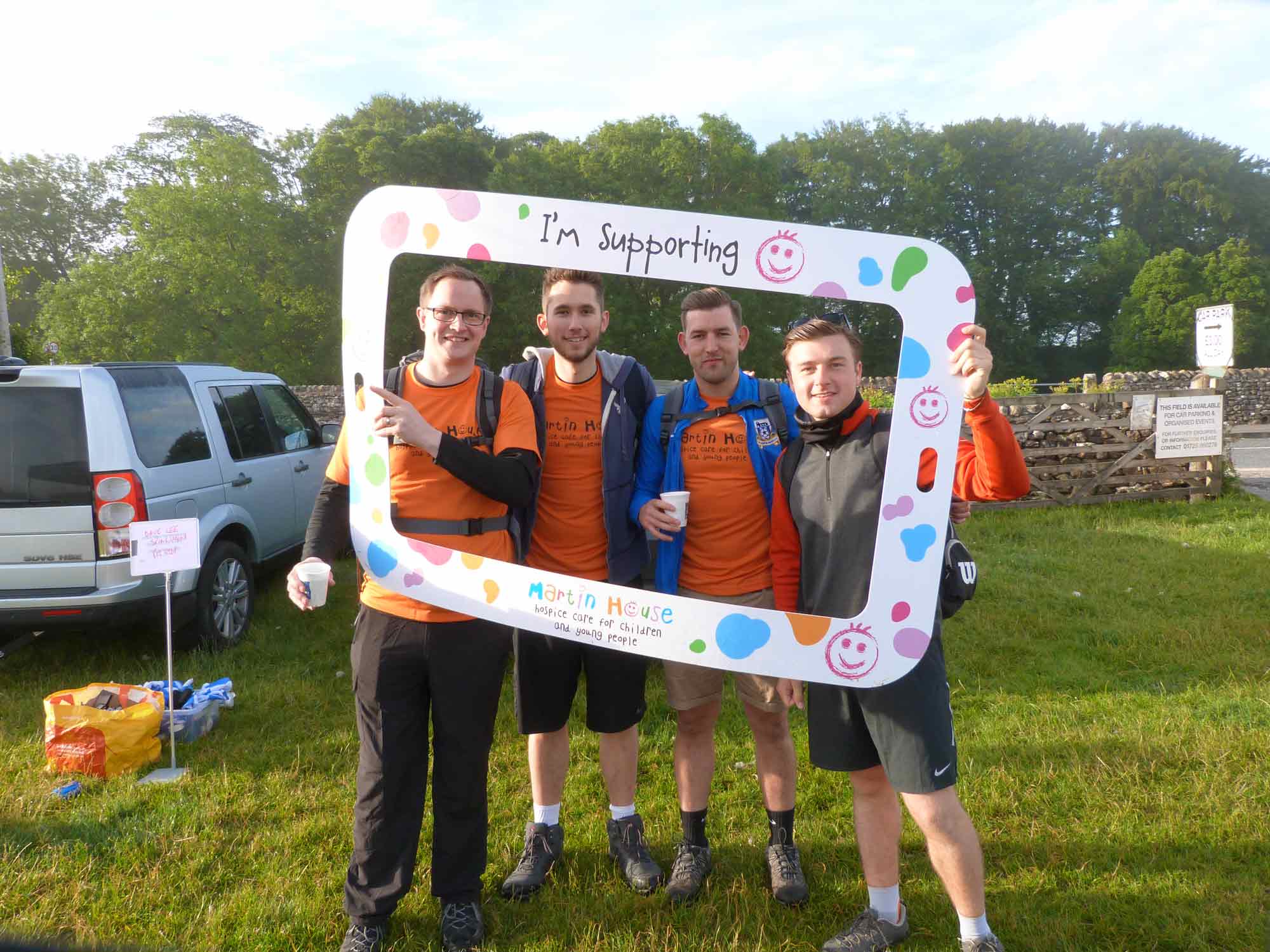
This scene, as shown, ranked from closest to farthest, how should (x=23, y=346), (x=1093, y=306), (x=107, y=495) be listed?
(x=107, y=495)
(x=23, y=346)
(x=1093, y=306)

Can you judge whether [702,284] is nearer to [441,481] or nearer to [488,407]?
[488,407]

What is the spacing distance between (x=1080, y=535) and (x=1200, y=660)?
3910mm

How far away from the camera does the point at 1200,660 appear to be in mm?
4922

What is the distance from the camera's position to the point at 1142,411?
10211 millimetres

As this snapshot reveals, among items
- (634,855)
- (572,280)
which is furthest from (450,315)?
(634,855)

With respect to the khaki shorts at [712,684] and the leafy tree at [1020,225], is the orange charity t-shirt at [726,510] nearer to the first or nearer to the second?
the khaki shorts at [712,684]

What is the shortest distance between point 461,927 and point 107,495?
11.8ft

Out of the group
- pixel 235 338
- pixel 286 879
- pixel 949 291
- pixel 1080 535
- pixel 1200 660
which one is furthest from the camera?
pixel 235 338

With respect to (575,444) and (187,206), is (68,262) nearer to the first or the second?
(187,206)

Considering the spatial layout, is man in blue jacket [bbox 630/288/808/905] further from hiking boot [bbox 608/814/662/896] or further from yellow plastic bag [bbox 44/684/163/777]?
yellow plastic bag [bbox 44/684/163/777]

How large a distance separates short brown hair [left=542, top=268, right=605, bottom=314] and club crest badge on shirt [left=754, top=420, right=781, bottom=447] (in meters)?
0.69

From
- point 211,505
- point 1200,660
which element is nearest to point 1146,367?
point 1200,660

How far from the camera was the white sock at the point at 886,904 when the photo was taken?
2.53 meters

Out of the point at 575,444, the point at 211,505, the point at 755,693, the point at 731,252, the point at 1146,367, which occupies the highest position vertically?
the point at 1146,367
